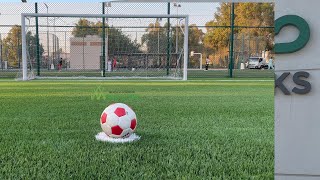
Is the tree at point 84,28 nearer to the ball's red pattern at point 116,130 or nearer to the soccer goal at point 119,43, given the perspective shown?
the soccer goal at point 119,43

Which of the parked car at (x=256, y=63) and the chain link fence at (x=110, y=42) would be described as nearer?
the chain link fence at (x=110, y=42)

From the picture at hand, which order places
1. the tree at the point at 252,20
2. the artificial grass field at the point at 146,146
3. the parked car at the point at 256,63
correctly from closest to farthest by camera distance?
the artificial grass field at the point at 146,146 < the tree at the point at 252,20 < the parked car at the point at 256,63

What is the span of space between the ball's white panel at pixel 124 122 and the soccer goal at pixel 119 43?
39.3ft

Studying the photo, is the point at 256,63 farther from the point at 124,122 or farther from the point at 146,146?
the point at 146,146

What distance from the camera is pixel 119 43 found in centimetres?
1666

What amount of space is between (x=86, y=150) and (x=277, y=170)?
6.34 ft

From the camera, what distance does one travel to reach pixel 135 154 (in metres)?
2.85

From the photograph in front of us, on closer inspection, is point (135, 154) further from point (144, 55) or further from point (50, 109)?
point (144, 55)

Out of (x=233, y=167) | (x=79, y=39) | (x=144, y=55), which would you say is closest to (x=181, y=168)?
(x=233, y=167)

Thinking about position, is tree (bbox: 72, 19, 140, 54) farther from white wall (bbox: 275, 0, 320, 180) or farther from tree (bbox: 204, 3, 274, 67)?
white wall (bbox: 275, 0, 320, 180)

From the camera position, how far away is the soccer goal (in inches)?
618

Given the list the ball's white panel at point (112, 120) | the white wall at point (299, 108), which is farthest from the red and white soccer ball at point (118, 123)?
the white wall at point (299, 108)

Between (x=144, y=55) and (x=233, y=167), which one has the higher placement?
(x=144, y=55)

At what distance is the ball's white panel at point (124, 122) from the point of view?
131 inches
